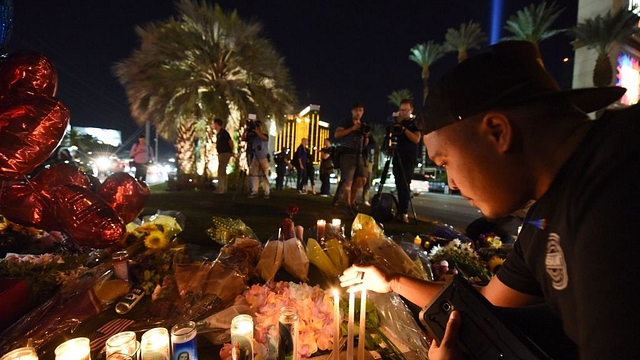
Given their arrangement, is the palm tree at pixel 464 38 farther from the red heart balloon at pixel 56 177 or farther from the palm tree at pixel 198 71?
the red heart balloon at pixel 56 177

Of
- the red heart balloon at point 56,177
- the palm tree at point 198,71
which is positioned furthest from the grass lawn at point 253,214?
the palm tree at point 198,71

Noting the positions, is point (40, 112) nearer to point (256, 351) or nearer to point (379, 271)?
point (256, 351)

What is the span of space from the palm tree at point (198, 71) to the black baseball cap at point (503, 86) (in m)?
12.2

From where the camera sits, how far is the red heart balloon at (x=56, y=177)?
2.79 metres

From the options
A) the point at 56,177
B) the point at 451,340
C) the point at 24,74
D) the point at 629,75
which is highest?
the point at 629,75

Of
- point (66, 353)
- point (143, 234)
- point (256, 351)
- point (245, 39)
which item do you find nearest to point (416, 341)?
point (256, 351)

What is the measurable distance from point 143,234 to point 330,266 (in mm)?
1882

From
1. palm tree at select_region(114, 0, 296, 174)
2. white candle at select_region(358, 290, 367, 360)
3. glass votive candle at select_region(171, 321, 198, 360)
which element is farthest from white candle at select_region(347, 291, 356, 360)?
palm tree at select_region(114, 0, 296, 174)

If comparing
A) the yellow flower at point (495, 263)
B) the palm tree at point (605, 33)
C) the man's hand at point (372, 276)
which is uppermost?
the palm tree at point (605, 33)

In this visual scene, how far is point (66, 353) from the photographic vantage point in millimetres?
1242

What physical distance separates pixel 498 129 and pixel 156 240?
10.2 feet

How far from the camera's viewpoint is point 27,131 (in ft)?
6.86

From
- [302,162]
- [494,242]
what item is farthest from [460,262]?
[302,162]

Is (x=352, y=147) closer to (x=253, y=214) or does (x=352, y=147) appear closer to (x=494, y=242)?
(x=253, y=214)
